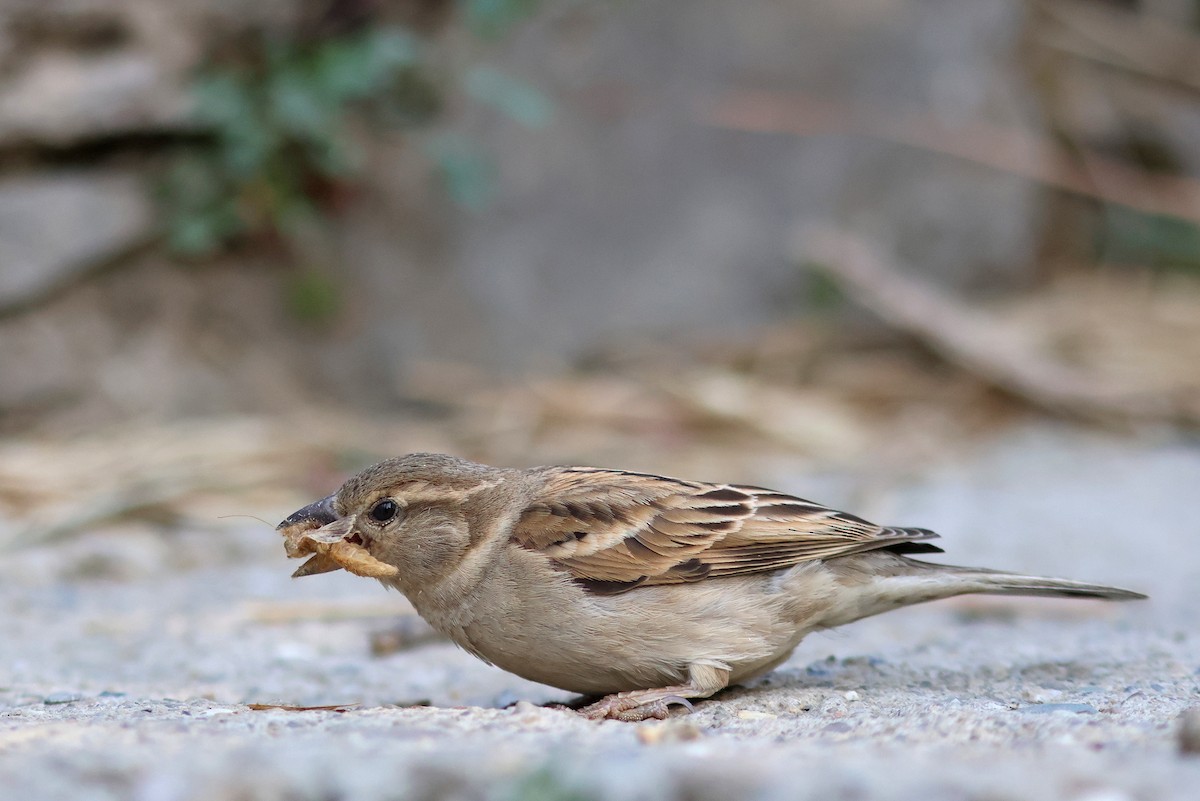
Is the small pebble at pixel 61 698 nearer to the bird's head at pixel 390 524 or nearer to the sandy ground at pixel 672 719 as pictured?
the sandy ground at pixel 672 719

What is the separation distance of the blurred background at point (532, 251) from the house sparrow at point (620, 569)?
2554mm

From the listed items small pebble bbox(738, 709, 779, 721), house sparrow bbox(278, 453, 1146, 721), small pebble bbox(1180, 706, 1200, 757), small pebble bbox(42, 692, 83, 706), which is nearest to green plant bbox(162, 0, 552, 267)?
house sparrow bbox(278, 453, 1146, 721)

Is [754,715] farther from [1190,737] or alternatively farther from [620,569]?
[1190,737]

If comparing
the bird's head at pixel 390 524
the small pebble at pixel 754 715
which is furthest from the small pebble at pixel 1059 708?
the bird's head at pixel 390 524

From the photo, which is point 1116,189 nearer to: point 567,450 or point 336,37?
point 567,450

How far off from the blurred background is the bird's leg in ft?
10.1

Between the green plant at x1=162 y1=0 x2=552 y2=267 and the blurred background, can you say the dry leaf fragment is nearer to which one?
the blurred background

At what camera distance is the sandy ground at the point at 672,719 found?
2211mm

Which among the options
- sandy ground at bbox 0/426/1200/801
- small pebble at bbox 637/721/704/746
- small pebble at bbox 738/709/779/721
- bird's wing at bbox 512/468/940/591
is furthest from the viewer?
bird's wing at bbox 512/468/940/591

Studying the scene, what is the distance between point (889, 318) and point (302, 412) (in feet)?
11.5

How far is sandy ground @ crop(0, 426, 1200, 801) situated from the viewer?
87.0 inches

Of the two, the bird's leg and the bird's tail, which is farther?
the bird's tail

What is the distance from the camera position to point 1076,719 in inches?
109

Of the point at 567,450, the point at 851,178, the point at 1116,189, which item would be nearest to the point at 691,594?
the point at 567,450
